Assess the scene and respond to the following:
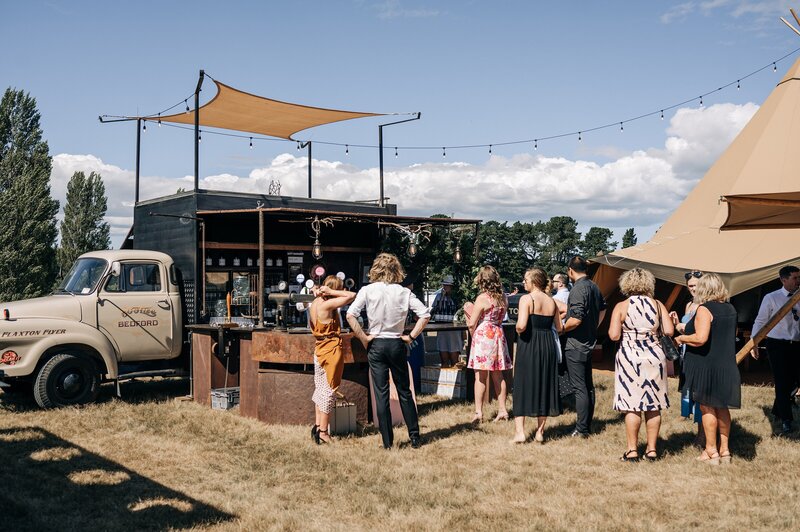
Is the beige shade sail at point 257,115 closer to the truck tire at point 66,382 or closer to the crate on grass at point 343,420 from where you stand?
the truck tire at point 66,382

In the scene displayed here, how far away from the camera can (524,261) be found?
75.4m

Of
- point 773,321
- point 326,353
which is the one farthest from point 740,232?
point 326,353

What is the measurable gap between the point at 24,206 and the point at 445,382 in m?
27.8

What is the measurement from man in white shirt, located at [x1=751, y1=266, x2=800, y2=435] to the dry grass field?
0.27 m

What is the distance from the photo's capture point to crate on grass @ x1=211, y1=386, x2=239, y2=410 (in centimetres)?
793

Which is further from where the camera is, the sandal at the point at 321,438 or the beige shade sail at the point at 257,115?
the beige shade sail at the point at 257,115

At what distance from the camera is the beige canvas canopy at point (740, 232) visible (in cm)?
968

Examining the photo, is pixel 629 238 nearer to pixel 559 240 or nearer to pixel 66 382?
pixel 559 240

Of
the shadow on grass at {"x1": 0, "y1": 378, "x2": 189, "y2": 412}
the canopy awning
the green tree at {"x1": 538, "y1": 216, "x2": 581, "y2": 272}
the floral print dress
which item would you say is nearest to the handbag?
the canopy awning

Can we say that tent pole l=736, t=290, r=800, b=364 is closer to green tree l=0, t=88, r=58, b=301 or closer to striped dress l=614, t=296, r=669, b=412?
striped dress l=614, t=296, r=669, b=412

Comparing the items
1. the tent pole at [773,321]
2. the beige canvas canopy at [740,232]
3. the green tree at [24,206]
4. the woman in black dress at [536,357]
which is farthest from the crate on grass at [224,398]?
the green tree at [24,206]

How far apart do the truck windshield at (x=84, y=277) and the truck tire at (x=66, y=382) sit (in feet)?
2.83

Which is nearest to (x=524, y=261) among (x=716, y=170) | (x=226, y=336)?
(x=716, y=170)

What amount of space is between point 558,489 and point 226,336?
434cm
